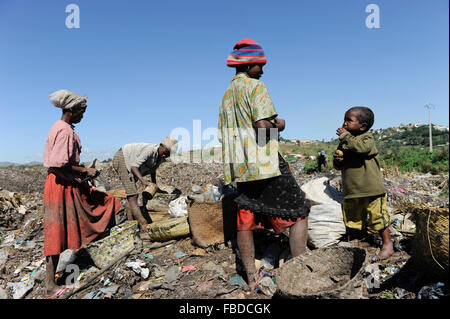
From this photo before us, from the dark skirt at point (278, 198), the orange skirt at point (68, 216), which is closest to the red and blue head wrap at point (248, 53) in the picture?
the dark skirt at point (278, 198)

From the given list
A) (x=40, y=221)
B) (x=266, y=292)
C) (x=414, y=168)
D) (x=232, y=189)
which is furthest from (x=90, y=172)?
(x=414, y=168)

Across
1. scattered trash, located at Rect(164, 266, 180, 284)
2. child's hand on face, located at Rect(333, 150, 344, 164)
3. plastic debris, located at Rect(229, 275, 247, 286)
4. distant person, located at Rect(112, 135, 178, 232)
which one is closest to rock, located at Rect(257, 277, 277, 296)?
plastic debris, located at Rect(229, 275, 247, 286)

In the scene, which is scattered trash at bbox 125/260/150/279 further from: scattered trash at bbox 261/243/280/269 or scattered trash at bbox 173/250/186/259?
scattered trash at bbox 261/243/280/269

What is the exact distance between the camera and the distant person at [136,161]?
3.96 meters

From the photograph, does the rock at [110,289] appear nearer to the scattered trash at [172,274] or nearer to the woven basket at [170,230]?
the scattered trash at [172,274]

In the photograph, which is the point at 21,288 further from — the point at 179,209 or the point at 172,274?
the point at 179,209

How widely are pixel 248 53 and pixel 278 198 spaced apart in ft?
4.15

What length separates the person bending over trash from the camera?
2.23 meters

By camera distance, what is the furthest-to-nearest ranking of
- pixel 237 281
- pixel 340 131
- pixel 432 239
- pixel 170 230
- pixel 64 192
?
pixel 170 230
pixel 64 192
pixel 340 131
pixel 237 281
pixel 432 239

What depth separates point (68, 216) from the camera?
2828mm

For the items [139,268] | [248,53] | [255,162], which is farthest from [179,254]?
[248,53]

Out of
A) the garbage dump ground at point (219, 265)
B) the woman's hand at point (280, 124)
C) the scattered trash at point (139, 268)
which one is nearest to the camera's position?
the garbage dump ground at point (219, 265)

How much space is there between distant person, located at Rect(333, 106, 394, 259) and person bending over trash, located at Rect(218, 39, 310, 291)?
68 centimetres
